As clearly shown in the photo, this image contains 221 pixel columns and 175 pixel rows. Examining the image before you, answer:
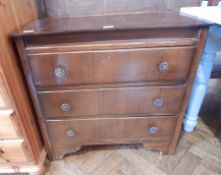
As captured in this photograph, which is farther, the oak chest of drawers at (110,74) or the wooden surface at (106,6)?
the wooden surface at (106,6)

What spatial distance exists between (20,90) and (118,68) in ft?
1.51

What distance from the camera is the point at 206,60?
1100mm

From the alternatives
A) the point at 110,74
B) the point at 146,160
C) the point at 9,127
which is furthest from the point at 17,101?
the point at 146,160

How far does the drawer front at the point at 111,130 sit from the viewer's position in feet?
3.33

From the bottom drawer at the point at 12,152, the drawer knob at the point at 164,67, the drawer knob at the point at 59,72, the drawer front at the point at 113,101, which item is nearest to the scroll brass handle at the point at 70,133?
the drawer front at the point at 113,101

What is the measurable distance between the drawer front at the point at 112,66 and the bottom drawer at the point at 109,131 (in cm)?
25

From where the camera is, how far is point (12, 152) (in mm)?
969

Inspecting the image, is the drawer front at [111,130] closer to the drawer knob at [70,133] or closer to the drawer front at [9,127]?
the drawer knob at [70,133]

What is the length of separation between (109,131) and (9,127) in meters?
0.50

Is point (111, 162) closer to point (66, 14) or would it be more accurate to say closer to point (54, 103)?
point (54, 103)

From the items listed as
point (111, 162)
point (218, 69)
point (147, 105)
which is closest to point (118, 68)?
point (147, 105)

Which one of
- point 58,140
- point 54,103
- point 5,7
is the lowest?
point 58,140

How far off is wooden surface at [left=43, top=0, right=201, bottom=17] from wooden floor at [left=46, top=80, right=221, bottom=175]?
85 cm

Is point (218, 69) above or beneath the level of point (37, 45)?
beneath
